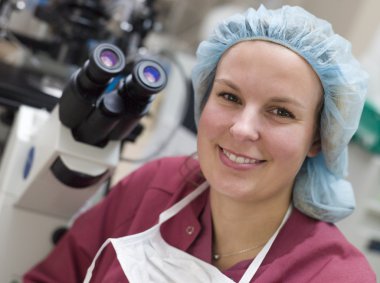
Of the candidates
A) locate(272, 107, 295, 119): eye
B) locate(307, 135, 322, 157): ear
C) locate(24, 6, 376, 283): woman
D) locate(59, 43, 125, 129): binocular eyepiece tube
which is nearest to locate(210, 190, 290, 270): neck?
locate(24, 6, 376, 283): woman

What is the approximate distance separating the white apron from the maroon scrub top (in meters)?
0.02

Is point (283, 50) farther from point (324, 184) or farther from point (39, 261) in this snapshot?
point (39, 261)

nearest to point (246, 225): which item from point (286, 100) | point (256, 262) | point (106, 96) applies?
point (256, 262)

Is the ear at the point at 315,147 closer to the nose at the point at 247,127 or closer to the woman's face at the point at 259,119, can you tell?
the woman's face at the point at 259,119

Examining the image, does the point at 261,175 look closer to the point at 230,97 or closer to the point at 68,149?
the point at 230,97

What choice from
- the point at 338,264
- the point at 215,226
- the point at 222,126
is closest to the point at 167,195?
the point at 215,226

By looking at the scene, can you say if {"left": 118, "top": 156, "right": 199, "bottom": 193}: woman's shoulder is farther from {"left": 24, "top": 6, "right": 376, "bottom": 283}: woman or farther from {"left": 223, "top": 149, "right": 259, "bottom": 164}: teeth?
{"left": 223, "top": 149, "right": 259, "bottom": 164}: teeth

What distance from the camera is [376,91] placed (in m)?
2.06

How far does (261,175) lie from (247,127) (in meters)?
0.12

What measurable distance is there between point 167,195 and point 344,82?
0.54m

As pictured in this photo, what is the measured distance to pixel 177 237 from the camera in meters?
1.21

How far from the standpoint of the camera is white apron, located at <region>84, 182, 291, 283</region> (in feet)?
3.59

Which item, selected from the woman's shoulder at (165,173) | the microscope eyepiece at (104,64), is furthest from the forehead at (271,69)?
the woman's shoulder at (165,173)

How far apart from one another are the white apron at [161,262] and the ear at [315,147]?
14cm
